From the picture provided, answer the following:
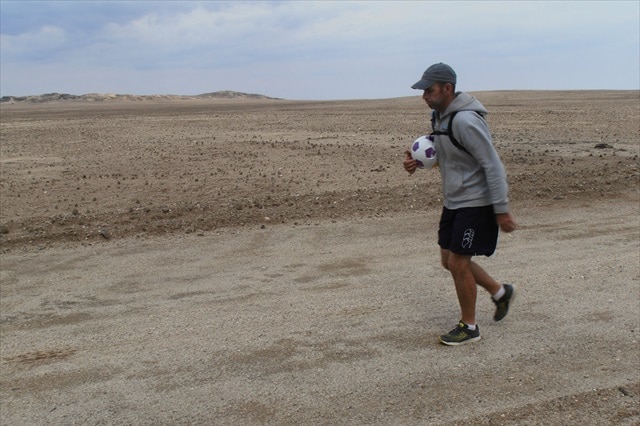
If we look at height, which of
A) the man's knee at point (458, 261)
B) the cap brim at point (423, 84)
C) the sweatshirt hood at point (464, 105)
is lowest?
the man's knee at point (458, 261)

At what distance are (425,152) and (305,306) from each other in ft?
5.96

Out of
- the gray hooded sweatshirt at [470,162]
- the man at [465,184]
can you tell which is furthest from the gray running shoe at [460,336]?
the gray hooded sweatshirt at [470,162]

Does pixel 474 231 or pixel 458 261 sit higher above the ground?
pixel 474 231

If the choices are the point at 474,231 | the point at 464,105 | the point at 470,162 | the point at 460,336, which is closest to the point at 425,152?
the point at 470,162

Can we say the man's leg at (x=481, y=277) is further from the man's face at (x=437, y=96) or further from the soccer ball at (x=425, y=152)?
the man's face at (x=437, y=96)

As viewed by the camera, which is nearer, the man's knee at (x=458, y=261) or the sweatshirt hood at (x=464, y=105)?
the sweatshirt hood at (x=464, y=105)

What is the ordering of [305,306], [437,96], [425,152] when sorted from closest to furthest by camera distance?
[437,96] → [425,152] → [305,306]

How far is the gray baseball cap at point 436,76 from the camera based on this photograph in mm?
4695

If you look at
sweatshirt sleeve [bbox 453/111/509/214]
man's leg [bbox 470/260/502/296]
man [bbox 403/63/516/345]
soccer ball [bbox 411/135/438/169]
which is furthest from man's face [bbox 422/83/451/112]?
man's leg [bbox 470/260/502/296]

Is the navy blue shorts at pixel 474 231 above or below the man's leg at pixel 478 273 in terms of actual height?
above

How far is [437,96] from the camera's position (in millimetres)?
4734

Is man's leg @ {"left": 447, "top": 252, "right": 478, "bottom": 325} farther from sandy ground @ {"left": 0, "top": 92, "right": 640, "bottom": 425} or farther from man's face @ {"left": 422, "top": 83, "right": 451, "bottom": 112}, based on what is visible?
man's face @ {"left": 422, "top": 83, "right": 451, "bottom": 112}

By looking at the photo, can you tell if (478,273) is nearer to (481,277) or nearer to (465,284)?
(481,277)

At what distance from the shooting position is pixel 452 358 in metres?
4.76
